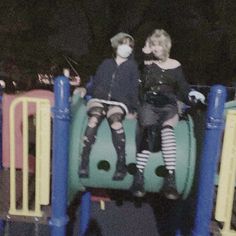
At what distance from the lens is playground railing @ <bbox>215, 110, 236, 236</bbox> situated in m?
2.43

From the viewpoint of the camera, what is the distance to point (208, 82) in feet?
26.3

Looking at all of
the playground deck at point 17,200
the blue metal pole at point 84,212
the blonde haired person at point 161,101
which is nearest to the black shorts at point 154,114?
the blonde haired person at point 161,101

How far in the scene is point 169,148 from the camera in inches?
102

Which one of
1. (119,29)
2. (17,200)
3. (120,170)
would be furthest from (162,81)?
(119,29)

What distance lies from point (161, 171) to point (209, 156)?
0.42 metres

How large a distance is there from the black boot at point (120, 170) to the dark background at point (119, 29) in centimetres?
457

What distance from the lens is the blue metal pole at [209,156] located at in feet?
7.62

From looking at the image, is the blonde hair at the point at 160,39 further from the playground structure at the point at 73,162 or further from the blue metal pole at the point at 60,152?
the blue metal pole at the point at 60,152

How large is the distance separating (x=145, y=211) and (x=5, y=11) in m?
4.27

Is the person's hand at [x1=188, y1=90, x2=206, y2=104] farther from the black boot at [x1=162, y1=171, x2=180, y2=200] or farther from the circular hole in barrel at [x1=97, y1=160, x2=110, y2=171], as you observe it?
the circular hole in barrel at [x1=97, y1=160, x2=110, y2=171]

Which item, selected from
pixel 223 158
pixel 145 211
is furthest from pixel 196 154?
pixel 145 211

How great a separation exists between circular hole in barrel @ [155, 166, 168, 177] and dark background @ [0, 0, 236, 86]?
14.8ft

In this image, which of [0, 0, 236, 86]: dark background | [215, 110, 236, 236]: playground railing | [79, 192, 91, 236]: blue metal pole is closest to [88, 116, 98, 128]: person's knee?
[215, 110, 236, 236]: playground railing

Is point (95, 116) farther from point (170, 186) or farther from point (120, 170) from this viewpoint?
point (170, 186)
